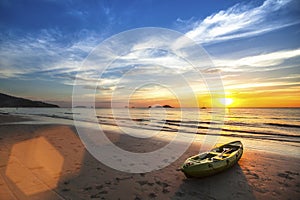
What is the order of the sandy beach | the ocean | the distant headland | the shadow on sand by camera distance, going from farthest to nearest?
the distant headland < the ocean < the shadow on sand < the sandy beach

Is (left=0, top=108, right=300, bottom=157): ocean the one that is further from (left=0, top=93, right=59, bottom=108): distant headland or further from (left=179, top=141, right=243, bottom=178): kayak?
(left=0, top=93, right=59, bottom=108): distant headland

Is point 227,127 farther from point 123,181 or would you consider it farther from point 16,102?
point 16,102

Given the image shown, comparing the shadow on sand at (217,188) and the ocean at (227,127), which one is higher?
the ocean at (227,127)

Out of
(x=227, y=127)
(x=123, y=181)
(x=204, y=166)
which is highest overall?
(x=227, y=127)

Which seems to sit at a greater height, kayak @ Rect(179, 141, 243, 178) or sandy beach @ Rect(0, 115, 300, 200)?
kayak @ Rect(179, 141, 243, 178)

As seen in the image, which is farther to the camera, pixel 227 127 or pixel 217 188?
pixel 227 127

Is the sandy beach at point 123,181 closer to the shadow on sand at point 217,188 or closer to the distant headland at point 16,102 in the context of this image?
the shadow on sand at point 217,188

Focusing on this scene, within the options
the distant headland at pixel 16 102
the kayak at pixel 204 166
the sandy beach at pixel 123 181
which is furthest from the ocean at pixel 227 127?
the distant headland at pixel 16 102

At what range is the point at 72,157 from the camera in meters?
10.0

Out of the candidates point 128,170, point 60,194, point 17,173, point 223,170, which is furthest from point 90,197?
point 223,170

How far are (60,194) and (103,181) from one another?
166 cm

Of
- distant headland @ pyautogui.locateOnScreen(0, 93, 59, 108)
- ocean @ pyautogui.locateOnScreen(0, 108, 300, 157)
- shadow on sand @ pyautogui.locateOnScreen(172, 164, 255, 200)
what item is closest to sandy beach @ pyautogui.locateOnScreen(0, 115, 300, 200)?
shadow on sand @ pyautogui.locateOnScreen(172, 164, 255, 200)

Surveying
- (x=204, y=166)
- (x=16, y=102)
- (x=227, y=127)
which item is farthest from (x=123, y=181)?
(x=16, y=102)

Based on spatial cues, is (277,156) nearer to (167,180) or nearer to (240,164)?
(240,164)
